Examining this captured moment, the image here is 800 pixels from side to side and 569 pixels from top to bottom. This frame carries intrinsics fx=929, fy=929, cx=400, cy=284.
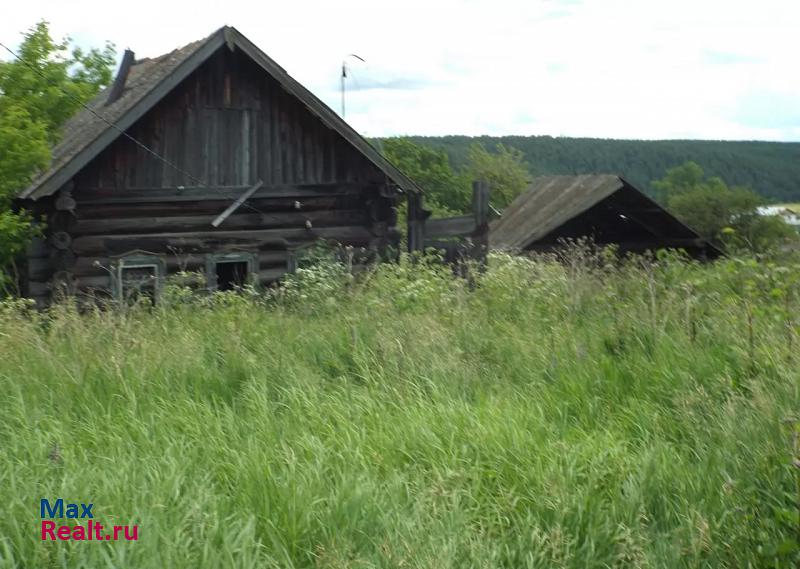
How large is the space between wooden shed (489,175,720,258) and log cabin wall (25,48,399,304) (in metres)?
6.76

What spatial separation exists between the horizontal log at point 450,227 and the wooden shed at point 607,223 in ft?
19.3

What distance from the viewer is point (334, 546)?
12.8ft

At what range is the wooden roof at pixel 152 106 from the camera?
41.6 ft

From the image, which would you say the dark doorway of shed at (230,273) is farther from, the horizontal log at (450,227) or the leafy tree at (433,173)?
the leafy tree at (433,173)

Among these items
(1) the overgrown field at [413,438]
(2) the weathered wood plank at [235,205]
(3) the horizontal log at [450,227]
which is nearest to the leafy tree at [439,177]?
(3) the horizontal log at [450,227]

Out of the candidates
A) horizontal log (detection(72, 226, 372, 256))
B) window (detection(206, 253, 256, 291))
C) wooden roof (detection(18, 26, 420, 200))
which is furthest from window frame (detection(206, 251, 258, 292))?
wooden roof (detection(18, 26, 420, 200))

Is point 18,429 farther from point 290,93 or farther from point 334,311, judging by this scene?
point 290,93

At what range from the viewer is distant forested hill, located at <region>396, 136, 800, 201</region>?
341ft

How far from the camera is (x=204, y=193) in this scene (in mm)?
14344

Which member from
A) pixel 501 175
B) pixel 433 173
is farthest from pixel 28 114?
pixel 501 175

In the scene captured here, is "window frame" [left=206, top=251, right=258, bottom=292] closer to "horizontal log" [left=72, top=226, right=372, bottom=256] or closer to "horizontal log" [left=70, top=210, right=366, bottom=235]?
"horizontal log" [left=72, top=226, right=372, bottom=256]

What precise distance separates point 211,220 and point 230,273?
4.65 feet

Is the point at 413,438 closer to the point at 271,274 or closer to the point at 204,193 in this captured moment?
the point at 204,193

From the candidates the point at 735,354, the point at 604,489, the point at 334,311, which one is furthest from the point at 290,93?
the point at 604,489
